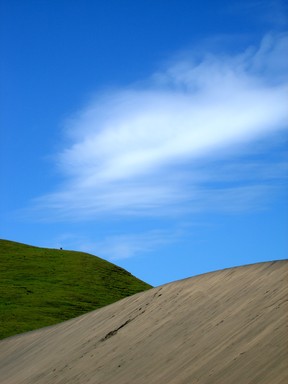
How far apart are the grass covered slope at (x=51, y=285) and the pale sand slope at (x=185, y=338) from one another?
1362 centimetres

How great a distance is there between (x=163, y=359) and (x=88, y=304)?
1054 inches

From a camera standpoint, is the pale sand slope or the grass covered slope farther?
the grass covered slope

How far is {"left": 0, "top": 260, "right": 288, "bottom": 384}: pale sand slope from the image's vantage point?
41.1 feet

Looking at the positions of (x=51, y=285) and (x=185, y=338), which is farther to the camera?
(x=51, y=285)

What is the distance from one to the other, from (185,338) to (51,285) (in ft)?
101

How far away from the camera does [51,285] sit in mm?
45375

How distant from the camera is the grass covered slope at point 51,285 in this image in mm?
37656

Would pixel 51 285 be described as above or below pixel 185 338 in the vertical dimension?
above

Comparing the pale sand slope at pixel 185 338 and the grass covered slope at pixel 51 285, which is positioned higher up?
the grass covered slope at pixel 51 285

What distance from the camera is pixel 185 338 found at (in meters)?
15.6

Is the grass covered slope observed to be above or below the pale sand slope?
above

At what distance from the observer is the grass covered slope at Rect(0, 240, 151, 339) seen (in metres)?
37.7

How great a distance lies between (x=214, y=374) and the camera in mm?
12570

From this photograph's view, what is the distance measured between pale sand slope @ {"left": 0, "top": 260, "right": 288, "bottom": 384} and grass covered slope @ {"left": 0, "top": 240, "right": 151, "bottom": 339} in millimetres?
13623
